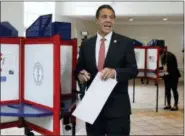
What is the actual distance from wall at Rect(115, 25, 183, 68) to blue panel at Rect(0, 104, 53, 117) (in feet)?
36.1

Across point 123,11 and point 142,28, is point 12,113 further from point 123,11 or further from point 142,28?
point 142,28

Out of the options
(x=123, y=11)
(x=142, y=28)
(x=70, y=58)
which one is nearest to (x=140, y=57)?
(x=123, y=11)

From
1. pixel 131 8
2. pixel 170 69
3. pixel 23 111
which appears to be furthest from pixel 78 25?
pixel 23 111

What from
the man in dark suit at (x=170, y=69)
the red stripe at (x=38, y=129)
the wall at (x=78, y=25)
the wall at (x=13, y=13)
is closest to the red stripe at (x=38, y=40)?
the red stripe at (x=38, y=129)

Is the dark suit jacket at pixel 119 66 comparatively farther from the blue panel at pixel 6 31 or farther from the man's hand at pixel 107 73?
the blue panel at pixel 6 31

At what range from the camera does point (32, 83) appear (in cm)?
226

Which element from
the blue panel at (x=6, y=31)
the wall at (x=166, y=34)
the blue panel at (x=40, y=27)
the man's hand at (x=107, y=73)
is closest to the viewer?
the man's hand at (x=107, y=73)

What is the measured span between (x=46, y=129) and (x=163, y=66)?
460 centimetres

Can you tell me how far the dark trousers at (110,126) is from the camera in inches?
84.0

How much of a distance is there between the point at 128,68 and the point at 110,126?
42cm

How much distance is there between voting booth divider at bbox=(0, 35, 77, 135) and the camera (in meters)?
2.04

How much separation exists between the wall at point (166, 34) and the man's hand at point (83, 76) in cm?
1087

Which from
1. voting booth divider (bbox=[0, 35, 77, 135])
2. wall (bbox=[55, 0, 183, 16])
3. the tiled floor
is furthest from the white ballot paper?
wall (bbox=[55, 0, 183, 16])

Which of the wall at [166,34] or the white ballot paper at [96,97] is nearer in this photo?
the white ballot paper at [96,97]
